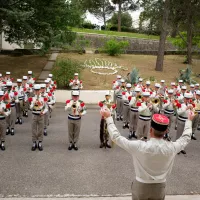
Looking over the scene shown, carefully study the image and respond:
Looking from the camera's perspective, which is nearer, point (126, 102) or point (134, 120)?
point (134, 120)

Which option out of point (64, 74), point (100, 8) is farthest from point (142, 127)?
point (100, 8)

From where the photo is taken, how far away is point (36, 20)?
15.2 m

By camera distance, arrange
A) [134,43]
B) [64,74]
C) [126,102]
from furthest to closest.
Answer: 1. [134,43]
2. [64,74]
3. [126,102]

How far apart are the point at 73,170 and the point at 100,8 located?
38093 mm

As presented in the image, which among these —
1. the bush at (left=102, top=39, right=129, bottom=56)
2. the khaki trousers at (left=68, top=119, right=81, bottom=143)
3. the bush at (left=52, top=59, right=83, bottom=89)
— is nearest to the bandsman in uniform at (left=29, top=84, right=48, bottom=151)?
the khaki trousers at (left=68, top=119, right=81, bottom=143)

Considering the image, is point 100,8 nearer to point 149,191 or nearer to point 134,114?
point 134,114

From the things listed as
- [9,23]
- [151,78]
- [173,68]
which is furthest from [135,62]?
[9,23]

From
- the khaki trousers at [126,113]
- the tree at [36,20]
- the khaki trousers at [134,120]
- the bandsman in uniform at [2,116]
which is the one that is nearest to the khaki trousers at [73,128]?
the bandsman in uniform at [2,116]

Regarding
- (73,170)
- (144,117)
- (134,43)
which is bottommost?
(73,170)

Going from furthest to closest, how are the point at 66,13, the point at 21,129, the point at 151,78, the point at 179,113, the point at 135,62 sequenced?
the point at 135,62, the point at 151,78, the point at 66,13, the point at 21,129, the point at 179,113

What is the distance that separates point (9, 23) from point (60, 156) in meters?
8.82

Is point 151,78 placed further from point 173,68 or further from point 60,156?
point 60,156

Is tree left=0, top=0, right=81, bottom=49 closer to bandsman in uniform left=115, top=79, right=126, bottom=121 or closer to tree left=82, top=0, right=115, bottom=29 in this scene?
bandsman in uniform left=115, top=79, right=126, bottom=121

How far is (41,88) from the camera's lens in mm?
9695
